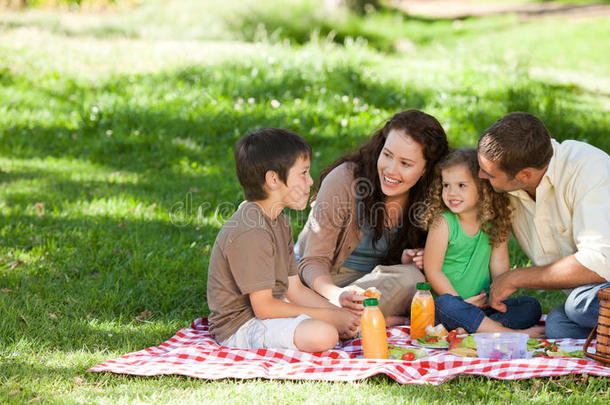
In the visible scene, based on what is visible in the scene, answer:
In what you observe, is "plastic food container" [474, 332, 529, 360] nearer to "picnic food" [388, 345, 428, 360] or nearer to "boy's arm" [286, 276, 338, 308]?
"picnic food" [388, 345, 428, 360]

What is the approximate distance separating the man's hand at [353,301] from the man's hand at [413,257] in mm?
528

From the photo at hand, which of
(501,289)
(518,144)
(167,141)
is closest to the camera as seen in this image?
(518,144)

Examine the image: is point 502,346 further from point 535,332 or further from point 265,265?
point 265,265

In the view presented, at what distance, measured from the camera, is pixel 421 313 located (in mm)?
3600

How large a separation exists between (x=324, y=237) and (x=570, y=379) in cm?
147

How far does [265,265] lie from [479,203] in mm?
1270

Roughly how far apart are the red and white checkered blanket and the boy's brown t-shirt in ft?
0.64

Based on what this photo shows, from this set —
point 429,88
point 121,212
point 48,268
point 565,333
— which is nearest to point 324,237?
point 565,333

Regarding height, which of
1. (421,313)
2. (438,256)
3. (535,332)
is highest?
(438,256)

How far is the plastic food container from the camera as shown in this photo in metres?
3.22

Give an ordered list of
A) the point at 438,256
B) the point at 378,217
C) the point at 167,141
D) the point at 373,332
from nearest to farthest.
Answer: the point at 373,332, the point at 438,256, the point at 378,217, the point at 167,141

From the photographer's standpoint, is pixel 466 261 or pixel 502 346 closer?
pixel 502 346

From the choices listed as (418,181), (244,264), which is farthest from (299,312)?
(418,181)

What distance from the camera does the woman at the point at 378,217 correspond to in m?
3.75
